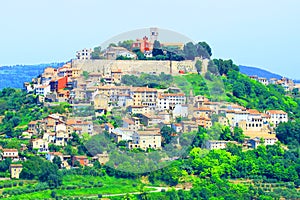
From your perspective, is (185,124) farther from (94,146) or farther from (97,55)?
(97,55)

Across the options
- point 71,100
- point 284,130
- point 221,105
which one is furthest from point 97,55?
point 284,130

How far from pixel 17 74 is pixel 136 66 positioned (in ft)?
72.1

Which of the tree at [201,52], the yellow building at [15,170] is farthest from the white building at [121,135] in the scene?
the tree at [201,52]

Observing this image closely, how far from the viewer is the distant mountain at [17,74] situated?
36756 millimetres

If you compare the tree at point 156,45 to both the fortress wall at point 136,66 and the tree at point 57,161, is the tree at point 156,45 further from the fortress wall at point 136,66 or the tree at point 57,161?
the tree at point 57,161

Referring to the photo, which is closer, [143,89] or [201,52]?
[143,89]

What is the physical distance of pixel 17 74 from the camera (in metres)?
41.7

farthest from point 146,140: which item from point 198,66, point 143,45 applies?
point 143,45

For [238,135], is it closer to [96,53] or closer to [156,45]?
[156,45]

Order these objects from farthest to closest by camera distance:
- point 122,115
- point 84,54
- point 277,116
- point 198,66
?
1. point 84,54
2. point 277,116
3. point 198,66
4. point 122,115

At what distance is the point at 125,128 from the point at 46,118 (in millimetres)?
1642

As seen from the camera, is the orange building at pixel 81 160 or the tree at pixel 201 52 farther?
the tree at pixel 201 52

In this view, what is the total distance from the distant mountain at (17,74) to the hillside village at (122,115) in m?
14.6

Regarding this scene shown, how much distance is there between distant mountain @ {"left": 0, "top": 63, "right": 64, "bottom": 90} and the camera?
36.8 metres
